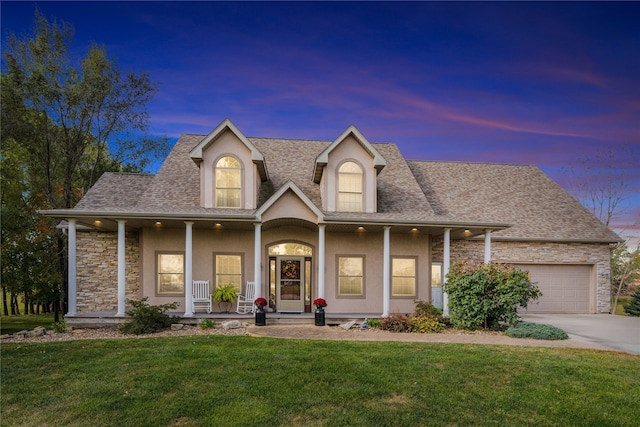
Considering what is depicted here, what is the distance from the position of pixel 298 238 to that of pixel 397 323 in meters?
4.70

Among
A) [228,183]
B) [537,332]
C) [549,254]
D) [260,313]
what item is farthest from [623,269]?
[228,183]

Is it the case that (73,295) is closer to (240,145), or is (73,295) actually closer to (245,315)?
(245,315)

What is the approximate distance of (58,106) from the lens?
1664cm

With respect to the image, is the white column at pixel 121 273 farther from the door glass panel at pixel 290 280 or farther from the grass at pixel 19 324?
the door glass panel at pixel 290 280

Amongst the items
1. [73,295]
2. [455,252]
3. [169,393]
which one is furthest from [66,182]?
[455,252]

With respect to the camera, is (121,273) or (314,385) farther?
(121,273)

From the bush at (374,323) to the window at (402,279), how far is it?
2.48 meters

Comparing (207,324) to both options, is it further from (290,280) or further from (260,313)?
(290,280)

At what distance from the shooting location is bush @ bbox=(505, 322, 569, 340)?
374 inches

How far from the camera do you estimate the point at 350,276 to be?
44.3 ft

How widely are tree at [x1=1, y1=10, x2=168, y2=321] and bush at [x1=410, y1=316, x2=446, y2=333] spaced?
15956 millimetres

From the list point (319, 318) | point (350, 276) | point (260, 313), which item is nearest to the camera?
point (260, 313)

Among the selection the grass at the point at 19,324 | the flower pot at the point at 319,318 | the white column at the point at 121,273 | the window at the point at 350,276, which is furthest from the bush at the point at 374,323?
the grass at the point at 19,324

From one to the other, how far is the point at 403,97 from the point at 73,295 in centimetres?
1400
